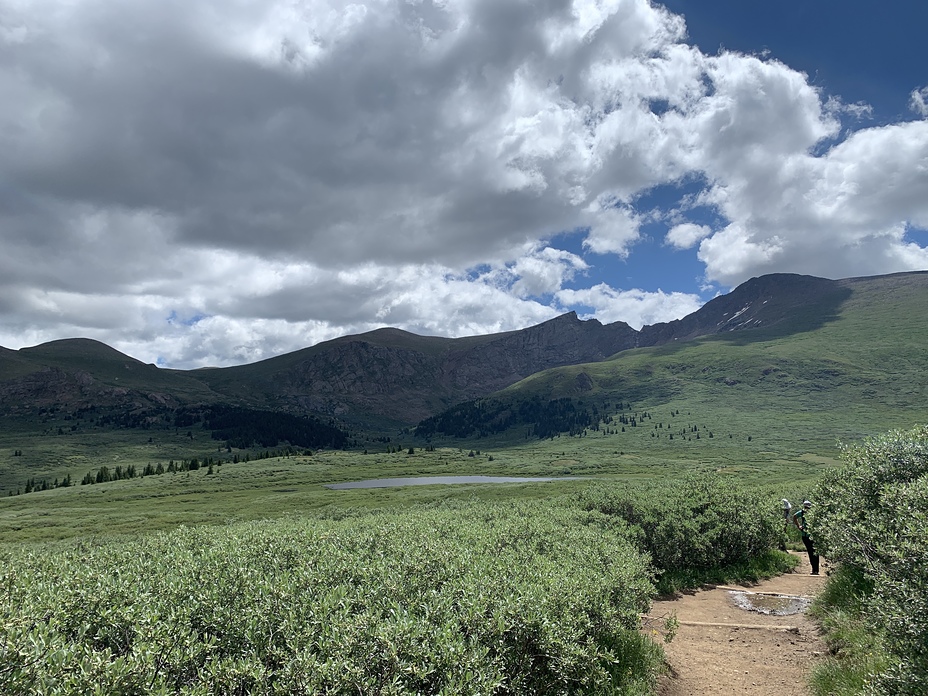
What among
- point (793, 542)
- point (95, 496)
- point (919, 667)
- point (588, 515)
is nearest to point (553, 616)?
point (919, 667)

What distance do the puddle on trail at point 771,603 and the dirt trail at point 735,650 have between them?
0.12 metres

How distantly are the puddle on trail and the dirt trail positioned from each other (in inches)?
4.7

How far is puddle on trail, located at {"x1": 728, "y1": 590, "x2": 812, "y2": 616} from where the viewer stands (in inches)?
685

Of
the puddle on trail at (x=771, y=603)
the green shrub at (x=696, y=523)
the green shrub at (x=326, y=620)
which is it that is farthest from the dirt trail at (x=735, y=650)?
the green shrub at (x=696, y=523)

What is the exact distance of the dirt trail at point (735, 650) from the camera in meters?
12.2

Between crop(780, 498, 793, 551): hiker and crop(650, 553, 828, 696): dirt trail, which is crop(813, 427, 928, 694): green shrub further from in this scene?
crop(780, 498, 793, 551): hiker

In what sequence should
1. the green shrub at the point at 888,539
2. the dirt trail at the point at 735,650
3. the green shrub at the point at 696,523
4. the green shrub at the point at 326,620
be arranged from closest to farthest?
the green shrub at the point at 326,620 → the green shrub at the point at 888,539 → the dirt trail at the point at 735,650 → the green shrub at the point at 696,523

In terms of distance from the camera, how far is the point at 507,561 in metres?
11.7

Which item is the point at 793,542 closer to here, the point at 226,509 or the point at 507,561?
the point at 507,561

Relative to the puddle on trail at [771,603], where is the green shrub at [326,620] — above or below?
above

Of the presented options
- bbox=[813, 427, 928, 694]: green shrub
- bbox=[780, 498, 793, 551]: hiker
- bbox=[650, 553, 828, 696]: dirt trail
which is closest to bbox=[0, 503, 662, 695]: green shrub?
bbox=[650, 553, 828, 696]: dirt trail

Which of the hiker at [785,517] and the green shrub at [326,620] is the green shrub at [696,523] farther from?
the green shrub at [326,620]

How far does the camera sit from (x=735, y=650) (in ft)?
46.6

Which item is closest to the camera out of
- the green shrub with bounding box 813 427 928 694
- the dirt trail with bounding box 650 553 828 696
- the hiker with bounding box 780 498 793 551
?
the green shrub with bounding box 813 427 928 694
